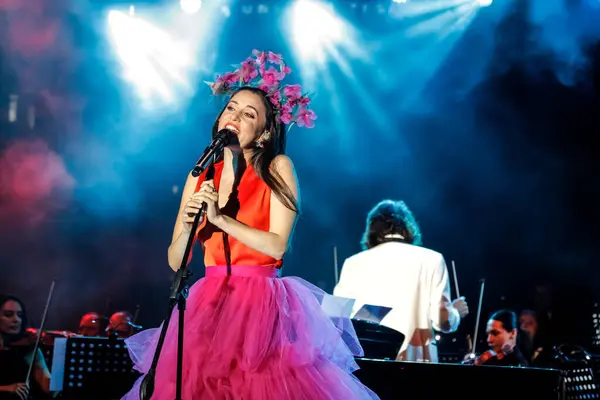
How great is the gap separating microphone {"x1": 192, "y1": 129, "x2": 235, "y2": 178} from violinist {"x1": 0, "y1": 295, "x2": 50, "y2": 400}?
11.9ft

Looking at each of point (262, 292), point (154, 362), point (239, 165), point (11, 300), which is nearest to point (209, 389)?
point (154, 362)

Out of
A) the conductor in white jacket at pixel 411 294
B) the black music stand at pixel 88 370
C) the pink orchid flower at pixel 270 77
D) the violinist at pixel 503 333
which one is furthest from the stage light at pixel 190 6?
the pink orchid flower at pixel 270 77

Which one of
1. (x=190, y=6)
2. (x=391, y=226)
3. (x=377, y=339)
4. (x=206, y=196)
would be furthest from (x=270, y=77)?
(x=190, y=6)

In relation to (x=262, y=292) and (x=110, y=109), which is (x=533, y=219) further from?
(x=262, y=292)

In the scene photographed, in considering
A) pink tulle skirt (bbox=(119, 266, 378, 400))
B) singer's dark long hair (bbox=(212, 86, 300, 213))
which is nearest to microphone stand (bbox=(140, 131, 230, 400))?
pink tulle skirt (bbox=(119, 266, 378, 400))

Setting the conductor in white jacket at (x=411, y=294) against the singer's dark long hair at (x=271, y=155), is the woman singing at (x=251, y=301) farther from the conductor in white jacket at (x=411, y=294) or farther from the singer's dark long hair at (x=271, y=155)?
the conductor in white jacket at (x=411, y=294)

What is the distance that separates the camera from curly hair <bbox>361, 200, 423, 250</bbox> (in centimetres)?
424

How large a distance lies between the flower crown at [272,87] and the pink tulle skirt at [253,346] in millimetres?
688

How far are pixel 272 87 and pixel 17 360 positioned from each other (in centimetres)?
364

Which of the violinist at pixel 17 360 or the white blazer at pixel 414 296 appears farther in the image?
the violinist at pixel 17 360

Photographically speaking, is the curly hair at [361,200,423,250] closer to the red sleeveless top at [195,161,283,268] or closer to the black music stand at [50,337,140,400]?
the black music stand at [50,337,140,400]

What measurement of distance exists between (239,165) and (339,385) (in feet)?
2.87

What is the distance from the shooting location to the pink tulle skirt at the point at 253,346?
1.95m

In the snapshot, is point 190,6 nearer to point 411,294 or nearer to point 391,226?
point 391,226
